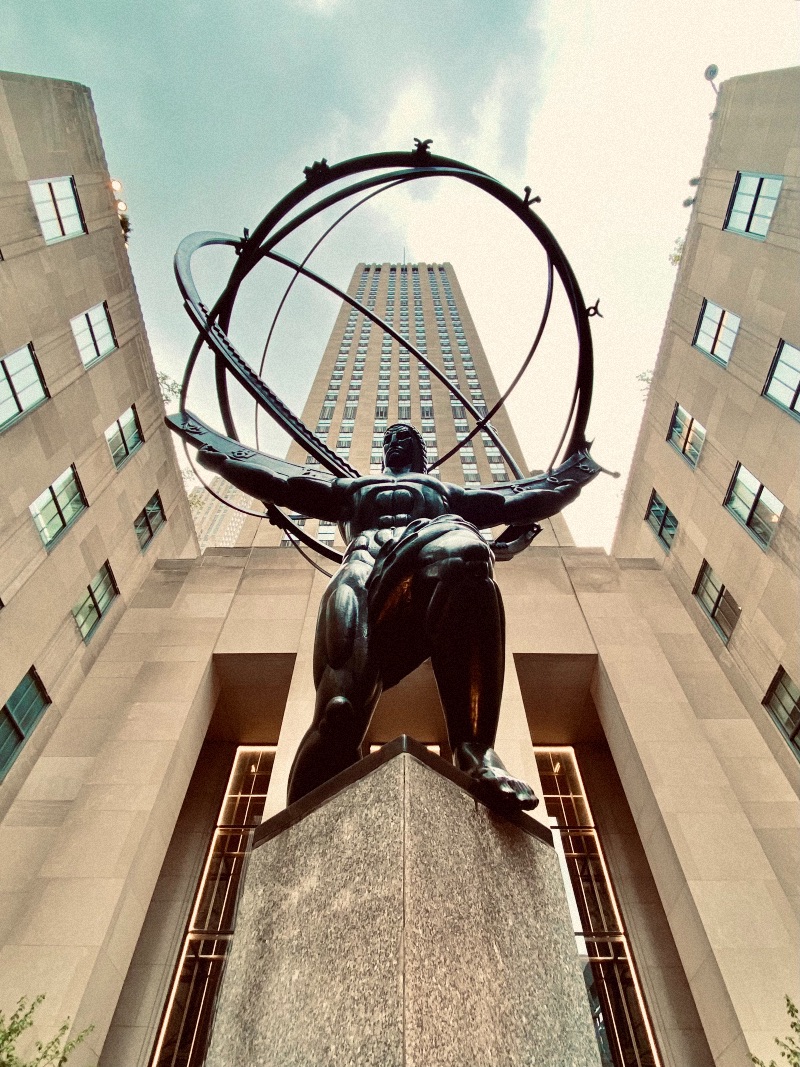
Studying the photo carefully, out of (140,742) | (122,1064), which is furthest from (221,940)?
(140,742)

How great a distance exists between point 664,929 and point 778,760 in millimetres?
3978

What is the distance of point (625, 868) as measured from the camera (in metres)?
11.4

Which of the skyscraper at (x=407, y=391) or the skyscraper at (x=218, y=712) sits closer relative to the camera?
the skyscraper at (x=218, y=712)

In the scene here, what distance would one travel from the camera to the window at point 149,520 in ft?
56.5

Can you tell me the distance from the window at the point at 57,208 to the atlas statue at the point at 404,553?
34.2 feet

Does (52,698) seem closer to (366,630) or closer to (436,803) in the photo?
(366,630)

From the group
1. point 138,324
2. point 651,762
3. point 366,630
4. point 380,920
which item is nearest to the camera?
point 380,920

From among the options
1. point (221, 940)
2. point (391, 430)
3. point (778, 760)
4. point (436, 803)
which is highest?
point (391, 430)

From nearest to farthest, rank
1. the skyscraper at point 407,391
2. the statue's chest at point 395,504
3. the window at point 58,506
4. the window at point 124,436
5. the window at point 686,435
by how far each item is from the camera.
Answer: the statue's chest at point 395,504, the window at point 58,506, the window at point 124,436, the window at point 686,435, the skyscraper at point 407,391

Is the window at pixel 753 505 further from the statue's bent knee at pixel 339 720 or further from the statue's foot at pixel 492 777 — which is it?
the statue's bent knee at pixel 339 720

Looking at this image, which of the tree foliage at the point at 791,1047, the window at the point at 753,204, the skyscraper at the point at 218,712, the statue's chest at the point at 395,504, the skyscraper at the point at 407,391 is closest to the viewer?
the statue's chest at the point at 395,504

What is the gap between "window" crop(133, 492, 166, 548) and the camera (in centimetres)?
1722

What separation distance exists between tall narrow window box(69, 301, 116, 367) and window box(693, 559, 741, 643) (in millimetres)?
17147

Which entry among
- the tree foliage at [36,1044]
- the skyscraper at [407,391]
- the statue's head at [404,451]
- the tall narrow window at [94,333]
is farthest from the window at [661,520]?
the tall narrow window at [94,333]
